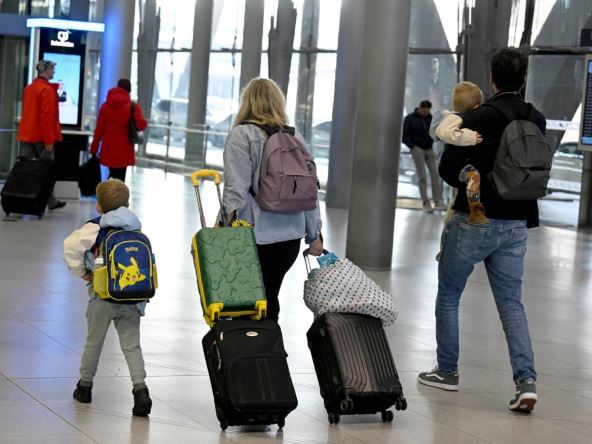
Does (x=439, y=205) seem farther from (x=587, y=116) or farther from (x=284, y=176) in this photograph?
(x=284, y=176)

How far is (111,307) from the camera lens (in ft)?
19.1

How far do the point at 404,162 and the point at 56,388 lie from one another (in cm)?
2061

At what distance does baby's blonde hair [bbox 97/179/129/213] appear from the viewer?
580cm

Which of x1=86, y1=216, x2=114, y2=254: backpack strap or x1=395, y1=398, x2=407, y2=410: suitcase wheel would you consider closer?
x1=86, y1=216, x2=114, y2=254: backpack strap

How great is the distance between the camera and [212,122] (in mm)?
36125

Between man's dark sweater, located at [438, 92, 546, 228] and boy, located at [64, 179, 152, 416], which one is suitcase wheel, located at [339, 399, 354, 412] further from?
man's dark sweater, located at [438, 92, 546, 228]

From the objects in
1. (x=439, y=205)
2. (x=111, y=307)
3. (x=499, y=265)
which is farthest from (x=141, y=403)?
(x=439, y=205)

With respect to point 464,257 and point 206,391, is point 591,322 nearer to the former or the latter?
point 464,257

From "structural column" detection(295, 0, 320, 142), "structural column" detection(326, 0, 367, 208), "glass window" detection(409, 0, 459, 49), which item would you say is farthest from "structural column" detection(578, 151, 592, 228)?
"structural column" detection(295, 0, 320, 142)

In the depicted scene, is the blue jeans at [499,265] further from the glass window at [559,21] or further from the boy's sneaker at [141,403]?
the glass window at [559,21]

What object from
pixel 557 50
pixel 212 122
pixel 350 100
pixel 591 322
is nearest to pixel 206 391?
pixel 591 322

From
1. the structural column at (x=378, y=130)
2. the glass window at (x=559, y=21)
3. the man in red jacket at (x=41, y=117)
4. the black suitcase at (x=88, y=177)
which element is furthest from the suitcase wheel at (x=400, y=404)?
the glass window at (x=559, y=21)

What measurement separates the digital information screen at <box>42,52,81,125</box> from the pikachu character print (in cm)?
1338

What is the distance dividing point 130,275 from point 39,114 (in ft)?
33.5
